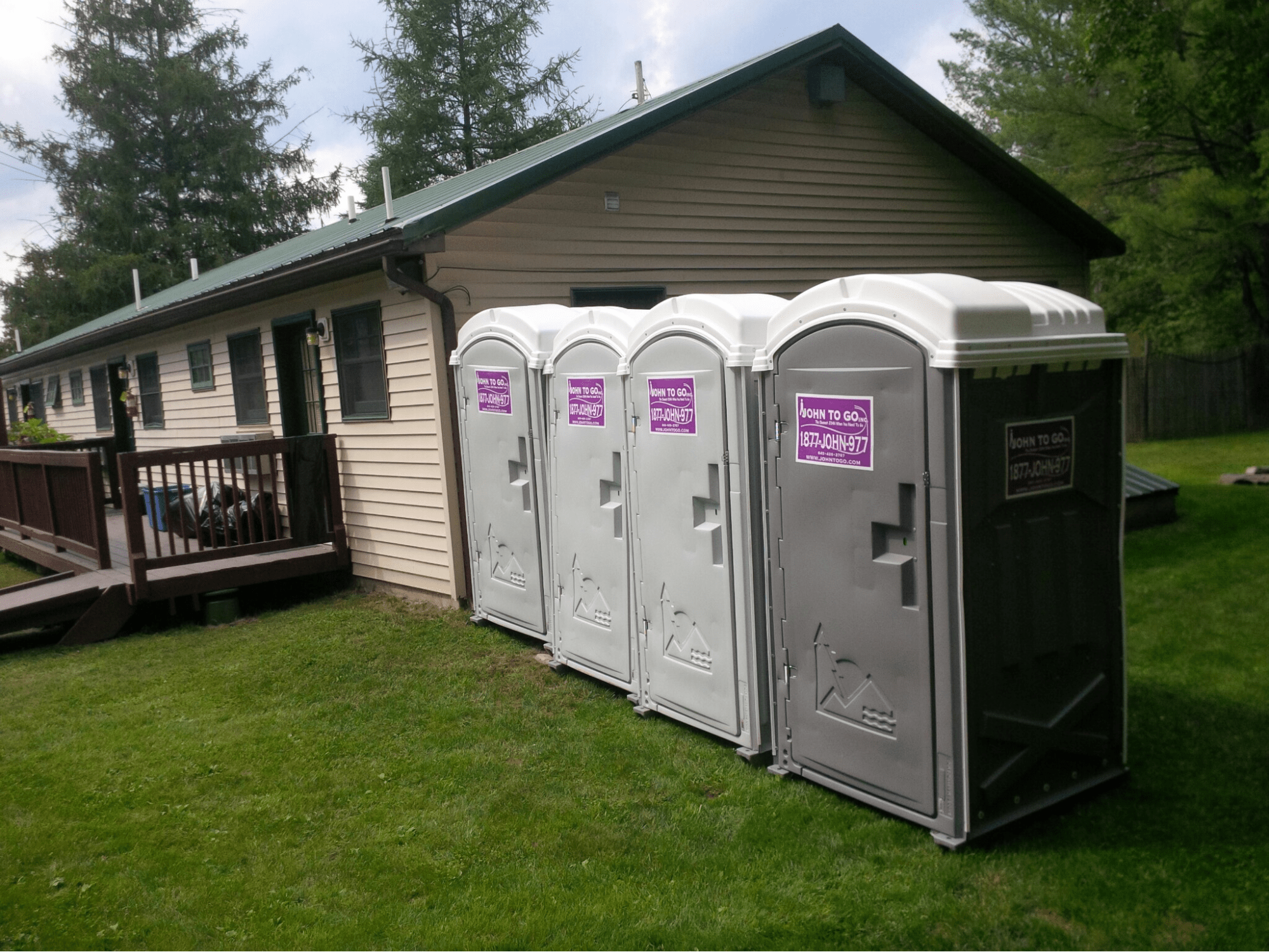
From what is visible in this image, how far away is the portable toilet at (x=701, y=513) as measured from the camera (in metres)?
4.44

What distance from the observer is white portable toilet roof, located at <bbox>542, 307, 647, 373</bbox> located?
17.0 feet

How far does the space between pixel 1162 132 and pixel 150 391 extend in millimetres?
15424

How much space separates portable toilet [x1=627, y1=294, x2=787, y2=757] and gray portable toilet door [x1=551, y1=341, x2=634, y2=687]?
18cm

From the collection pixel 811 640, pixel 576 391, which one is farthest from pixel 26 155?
pixel 811 640

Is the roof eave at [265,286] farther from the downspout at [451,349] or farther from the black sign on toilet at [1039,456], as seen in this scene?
the black sign on toilet at [1039,456]

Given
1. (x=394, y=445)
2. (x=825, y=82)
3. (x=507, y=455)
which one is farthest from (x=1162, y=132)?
(x=507, y=455)

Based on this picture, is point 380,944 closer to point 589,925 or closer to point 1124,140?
point 589,925

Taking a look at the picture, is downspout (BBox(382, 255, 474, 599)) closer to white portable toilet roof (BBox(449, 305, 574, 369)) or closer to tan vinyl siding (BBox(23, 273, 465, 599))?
tan vinyl siding (BBox(23, 273, 465, 599))

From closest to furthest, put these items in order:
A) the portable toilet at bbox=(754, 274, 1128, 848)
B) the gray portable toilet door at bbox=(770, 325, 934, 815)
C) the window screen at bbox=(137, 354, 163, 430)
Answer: the portable toilet at bbox=(754, 274, 1128, 848), the gray portable toilet door at bbox=(770, 325, 934, 815), the window screen at bbox=(137, 354, 163, 430)

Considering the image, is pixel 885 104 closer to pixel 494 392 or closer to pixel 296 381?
pixel 494 392

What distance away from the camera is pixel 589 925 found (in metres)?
3.34

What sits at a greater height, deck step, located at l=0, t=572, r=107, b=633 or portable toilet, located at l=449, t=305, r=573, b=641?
portable toilet, located at l=449, t=305, r=573, b=641

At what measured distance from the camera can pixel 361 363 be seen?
8.39 meters

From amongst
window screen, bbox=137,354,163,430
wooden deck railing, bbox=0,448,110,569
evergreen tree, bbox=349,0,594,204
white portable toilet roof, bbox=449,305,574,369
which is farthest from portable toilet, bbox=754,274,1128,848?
evergreen tree, bbox=349,0,594,204
